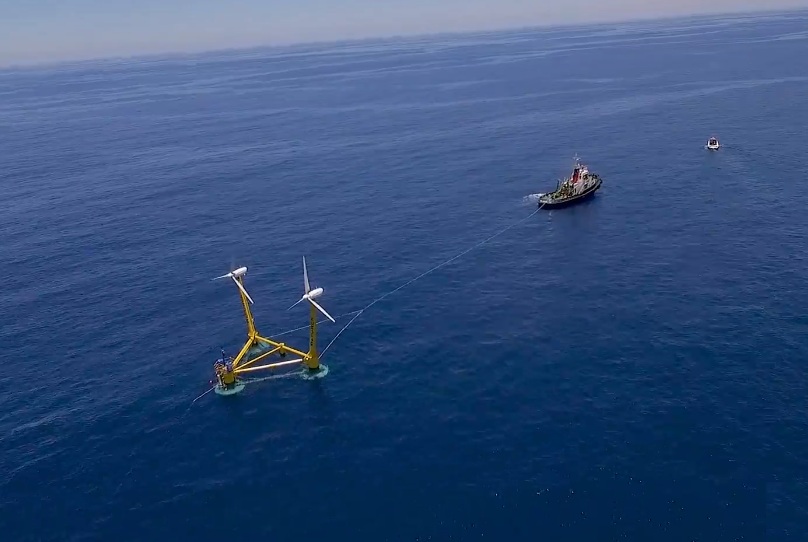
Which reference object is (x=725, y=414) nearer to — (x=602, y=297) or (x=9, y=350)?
(x=602, y=297)

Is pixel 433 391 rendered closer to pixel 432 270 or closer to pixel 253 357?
pixel 253 357

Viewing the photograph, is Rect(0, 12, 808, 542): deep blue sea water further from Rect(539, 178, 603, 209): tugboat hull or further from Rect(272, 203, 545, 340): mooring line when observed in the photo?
Rect(539, 178, 603, 209): tugboat hull

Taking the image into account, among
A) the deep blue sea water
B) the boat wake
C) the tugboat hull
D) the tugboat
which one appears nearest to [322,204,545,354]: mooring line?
the tugboat hull

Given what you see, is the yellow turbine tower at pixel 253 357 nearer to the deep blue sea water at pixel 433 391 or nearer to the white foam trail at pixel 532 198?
the deep blue sea water at pixel 433 391

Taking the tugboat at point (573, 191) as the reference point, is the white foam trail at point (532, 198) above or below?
below

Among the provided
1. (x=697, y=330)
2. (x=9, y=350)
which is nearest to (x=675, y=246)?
(x=697, y=330)

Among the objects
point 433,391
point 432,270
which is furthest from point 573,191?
point 433,391

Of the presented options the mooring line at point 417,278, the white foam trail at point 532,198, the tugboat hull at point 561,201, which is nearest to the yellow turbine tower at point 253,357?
the mooring line at point 417,278

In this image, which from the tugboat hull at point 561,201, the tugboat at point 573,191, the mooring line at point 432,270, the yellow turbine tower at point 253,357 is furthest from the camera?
the tugboat at point 573,191

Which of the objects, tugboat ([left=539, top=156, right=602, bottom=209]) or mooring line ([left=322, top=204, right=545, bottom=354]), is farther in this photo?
tugboat ([left=539, top=156, right=602, bottom=209])
